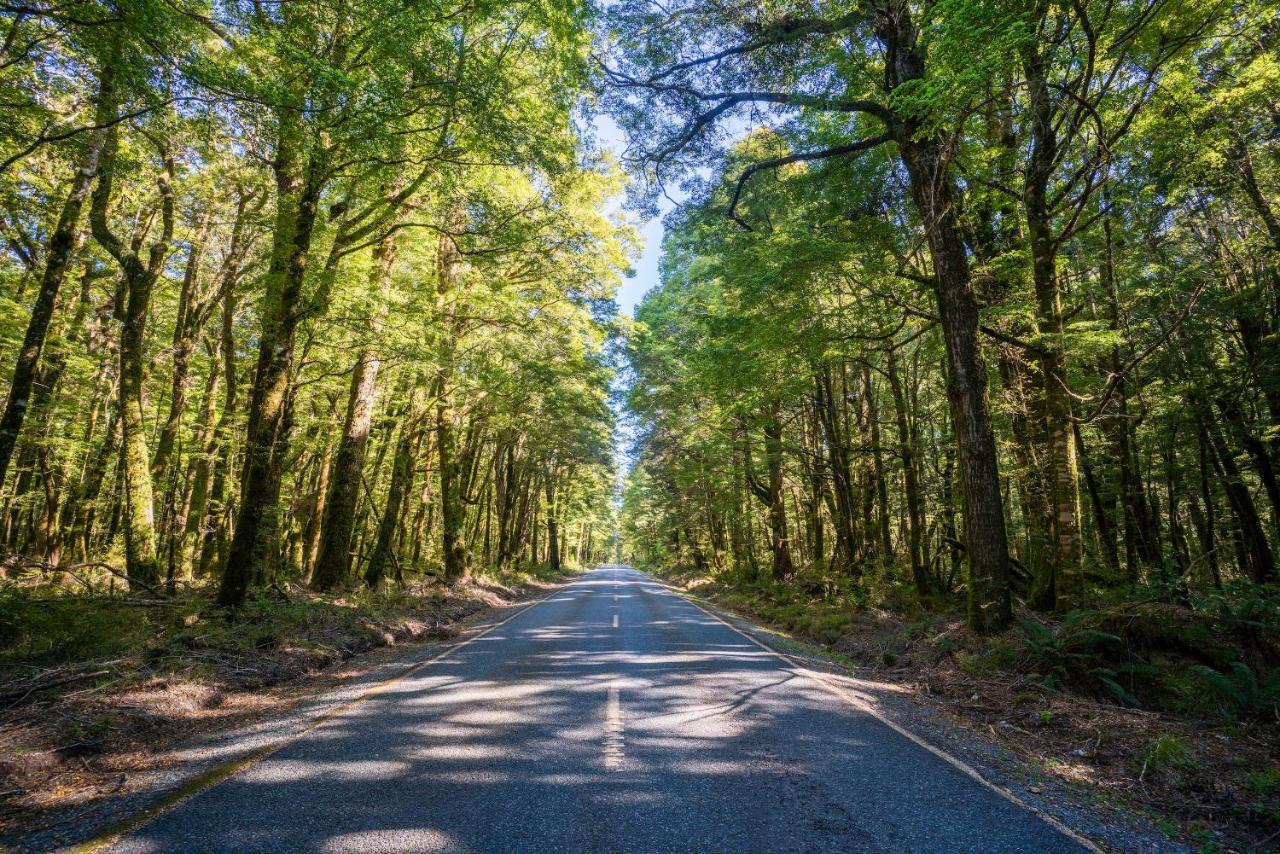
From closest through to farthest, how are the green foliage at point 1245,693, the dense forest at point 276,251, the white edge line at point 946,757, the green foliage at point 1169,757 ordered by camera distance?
the white edge line at point 946,757 → the green foliage at point 1169,757 → the green foliage at point 1245,693 → the dense forest at point 276,251

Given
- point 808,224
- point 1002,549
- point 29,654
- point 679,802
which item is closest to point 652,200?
point 808,224

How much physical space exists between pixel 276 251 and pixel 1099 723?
13.3 meters

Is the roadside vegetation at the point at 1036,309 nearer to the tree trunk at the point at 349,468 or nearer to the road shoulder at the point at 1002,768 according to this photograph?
the road shoulder at the point at 1002,768

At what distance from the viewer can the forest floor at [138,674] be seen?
387cm

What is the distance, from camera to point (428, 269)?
55.7 ft

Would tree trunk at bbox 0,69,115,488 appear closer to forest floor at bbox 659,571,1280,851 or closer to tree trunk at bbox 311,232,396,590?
tree trunk at bbox 311,232,396,590

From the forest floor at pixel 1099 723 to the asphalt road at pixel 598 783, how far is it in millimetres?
1196

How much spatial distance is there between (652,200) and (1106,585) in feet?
38.6

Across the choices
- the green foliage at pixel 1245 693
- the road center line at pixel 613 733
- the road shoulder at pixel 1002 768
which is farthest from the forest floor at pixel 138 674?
the green foliage at pixel 1245 693

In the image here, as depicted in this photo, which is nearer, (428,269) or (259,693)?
(259,693)

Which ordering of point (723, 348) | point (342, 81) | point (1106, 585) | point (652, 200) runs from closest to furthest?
point (342, 81)
point (1106, 585)
point (652, 200)
point (723, 348)

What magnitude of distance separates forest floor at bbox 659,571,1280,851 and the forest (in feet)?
0.18

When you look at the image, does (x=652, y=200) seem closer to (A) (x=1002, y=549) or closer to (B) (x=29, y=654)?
(A) (x=1002, y=549)

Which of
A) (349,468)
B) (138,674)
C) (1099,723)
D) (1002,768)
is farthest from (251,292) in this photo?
(1099,723)
